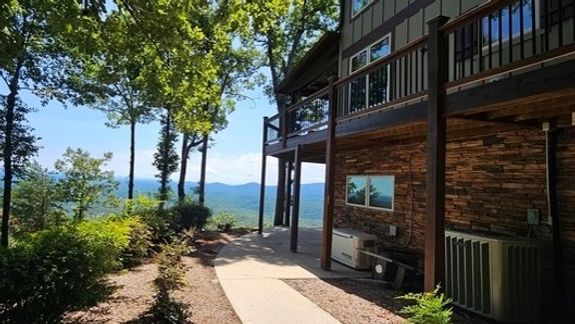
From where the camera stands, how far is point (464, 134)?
22.7 feet

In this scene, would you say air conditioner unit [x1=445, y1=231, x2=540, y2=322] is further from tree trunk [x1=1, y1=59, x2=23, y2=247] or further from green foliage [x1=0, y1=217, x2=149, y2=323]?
tree trunk [x1=1, y1=59, x2=23, y2=247]

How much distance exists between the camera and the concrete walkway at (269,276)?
5258mm

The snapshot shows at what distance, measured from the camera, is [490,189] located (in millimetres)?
6652

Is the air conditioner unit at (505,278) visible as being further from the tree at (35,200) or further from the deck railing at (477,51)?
the tree at (35,200)

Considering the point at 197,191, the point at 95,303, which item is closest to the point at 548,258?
the point at 95,303

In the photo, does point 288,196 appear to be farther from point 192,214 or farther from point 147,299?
point 147,299

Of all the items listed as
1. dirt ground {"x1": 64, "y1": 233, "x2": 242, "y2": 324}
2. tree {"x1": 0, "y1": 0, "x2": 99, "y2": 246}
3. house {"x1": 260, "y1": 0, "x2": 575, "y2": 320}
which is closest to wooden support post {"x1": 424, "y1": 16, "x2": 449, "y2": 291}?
house {"x1": 260, "y1": 0, "x2": 575, "y2": 320}

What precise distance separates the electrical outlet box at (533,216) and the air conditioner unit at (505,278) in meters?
0.55

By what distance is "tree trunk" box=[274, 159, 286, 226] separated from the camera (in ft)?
68.5

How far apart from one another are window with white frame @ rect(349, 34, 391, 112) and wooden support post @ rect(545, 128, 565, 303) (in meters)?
2.66

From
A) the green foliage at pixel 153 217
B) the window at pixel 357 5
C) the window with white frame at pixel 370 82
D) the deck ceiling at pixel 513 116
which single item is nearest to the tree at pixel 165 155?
the green foliage at pixel 153 217

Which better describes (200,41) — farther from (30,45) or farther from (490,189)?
(30,45)

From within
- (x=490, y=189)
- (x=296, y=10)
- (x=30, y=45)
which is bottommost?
(x=490, y=189)

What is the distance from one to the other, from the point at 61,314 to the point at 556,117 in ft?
20.5
